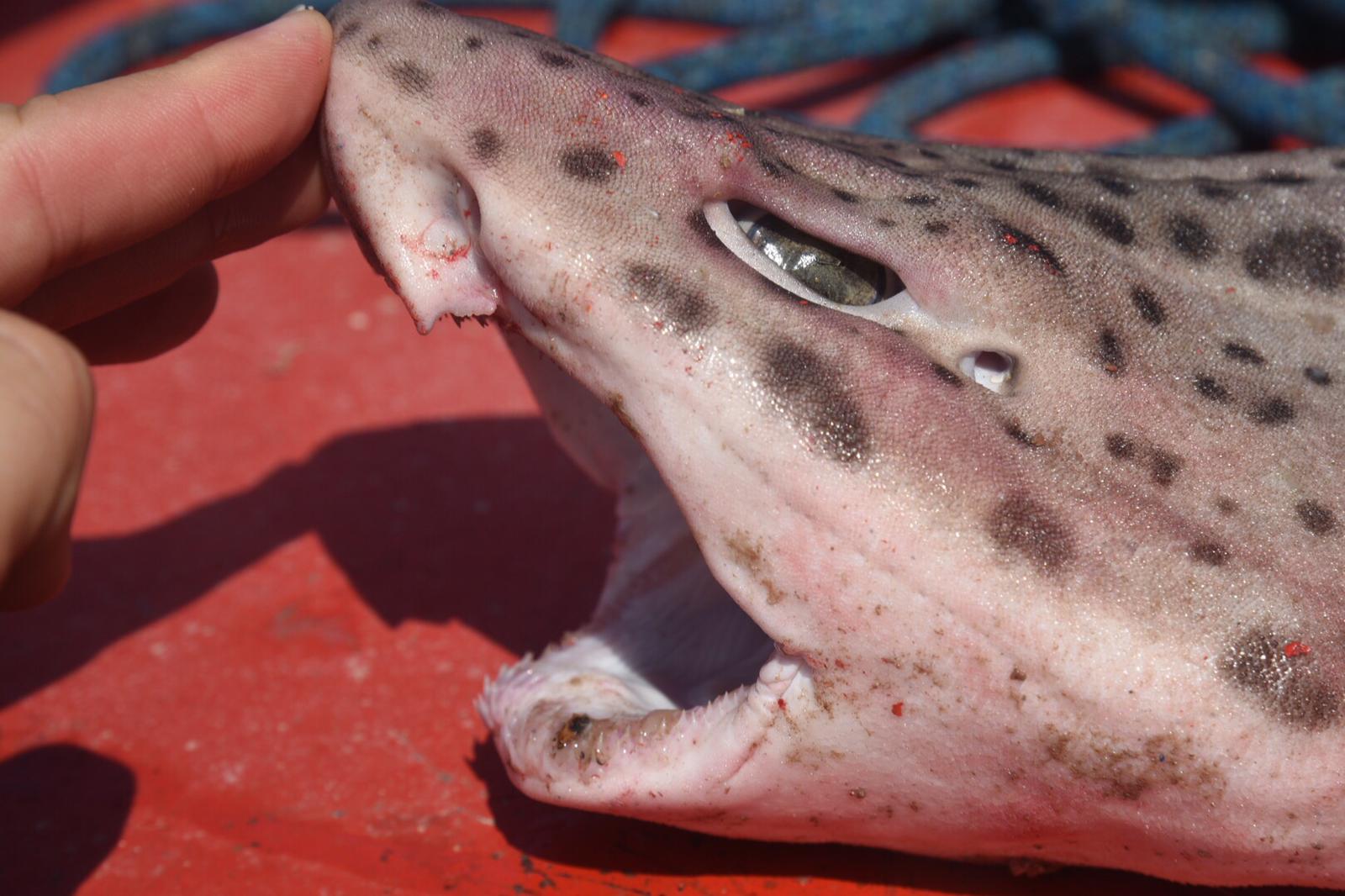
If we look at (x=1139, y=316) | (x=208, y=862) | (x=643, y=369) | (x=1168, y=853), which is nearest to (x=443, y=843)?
(x=208, y=862)

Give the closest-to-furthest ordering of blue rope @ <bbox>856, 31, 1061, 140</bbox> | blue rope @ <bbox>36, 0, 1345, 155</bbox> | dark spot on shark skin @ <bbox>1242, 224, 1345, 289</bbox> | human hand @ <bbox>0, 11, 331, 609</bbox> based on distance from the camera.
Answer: human hand @ <bbox>0, 11, 331, 609</bbox>, dark spot on shark skin @ <bbox>1242, 224, 1345, 289</bbox>, blue rope @ <bbox>36, 0, 1345, 155</bbox>, blue rope @ <bbox>856, 31, 1061, 140</bbox>

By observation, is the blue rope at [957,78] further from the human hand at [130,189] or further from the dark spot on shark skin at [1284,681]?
the dark spot on shark skin at [1284,681]

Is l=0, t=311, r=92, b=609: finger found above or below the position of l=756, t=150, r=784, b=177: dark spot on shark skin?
below

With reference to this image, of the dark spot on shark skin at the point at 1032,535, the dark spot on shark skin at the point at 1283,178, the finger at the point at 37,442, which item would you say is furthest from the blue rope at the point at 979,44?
the finger at the point at 37,442

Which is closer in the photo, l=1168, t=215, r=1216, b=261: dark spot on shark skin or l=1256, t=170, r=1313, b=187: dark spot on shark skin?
l=1168, t=215, r=1216, b=261: dark spot on shark skin

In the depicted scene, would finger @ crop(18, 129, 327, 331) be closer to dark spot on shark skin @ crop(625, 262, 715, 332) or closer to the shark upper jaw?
the shark upper jaw

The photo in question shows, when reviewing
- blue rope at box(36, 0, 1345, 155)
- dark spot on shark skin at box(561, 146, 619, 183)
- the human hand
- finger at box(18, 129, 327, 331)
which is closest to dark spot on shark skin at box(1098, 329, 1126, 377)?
dark spot on shark skin at box(561, 146, 619, 183)

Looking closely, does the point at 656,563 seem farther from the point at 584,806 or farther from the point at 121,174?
the point at 121,174
